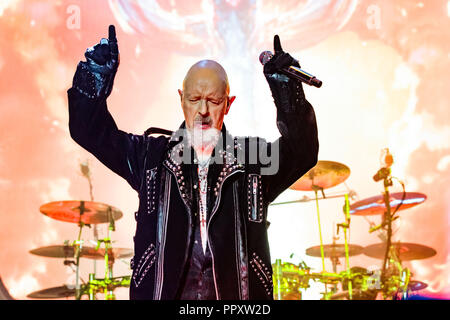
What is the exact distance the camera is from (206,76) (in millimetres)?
1718

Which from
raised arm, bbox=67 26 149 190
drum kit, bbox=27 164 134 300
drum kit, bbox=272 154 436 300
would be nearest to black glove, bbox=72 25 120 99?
raised arm, bbox=67 26 149 190

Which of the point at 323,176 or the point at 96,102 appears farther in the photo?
the point at 323,176

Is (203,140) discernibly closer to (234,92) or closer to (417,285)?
(234,92)

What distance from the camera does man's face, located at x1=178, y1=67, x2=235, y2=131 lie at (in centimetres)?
170

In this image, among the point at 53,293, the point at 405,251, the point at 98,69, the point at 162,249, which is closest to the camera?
the point at 162,249

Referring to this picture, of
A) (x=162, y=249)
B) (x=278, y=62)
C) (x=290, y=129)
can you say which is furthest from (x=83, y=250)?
(x=278, y=62)

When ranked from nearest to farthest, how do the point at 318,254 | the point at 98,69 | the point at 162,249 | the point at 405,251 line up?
1. the point at 162,249
2. the point at 98,69
3. the point at 318,254
4. the point at 405,251

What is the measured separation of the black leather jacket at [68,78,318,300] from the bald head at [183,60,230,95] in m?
0.18

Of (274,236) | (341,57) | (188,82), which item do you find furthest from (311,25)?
(188,82)

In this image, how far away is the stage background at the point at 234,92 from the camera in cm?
347

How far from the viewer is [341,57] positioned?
3.80 metres

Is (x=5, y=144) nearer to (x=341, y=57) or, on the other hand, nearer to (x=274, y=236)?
(x=274, y=236)

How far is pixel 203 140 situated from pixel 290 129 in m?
0.31

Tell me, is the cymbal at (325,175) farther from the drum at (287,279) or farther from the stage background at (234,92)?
the drum at (287,279)
